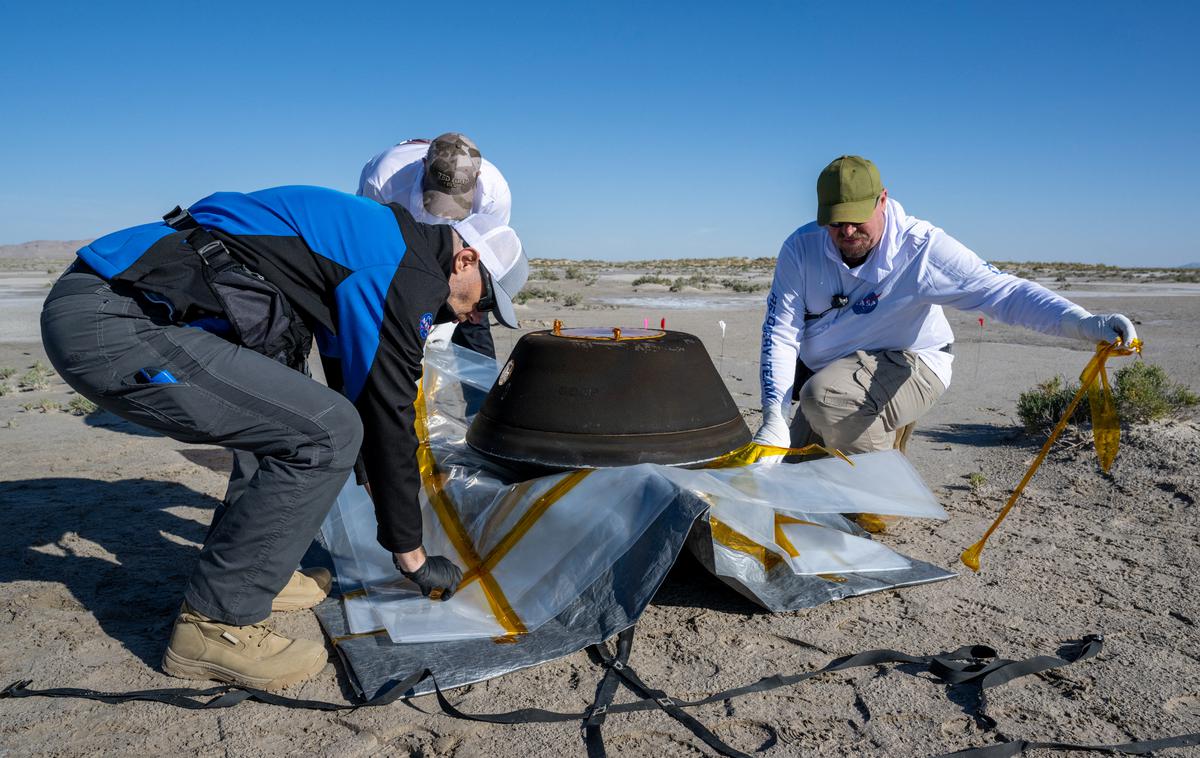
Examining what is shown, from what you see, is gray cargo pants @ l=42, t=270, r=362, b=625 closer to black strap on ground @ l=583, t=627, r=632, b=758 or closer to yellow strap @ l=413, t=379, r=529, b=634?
yellow strap @ l=413, t=379, r=529, b=634

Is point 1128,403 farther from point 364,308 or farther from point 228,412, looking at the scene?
point 228,412

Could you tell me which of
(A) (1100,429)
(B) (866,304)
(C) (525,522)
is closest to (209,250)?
(C) (525,522)

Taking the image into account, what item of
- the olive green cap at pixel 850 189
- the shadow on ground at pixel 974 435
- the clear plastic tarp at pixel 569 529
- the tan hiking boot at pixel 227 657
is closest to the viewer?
the tan hiking boot at pixel 227 657

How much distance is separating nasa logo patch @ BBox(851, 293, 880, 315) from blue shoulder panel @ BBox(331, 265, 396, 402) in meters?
2.59

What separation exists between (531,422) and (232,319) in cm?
133

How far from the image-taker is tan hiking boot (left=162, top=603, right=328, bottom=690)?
279cm

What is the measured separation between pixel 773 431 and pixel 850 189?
1141 millimetres

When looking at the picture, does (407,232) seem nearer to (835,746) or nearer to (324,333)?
(324,333)

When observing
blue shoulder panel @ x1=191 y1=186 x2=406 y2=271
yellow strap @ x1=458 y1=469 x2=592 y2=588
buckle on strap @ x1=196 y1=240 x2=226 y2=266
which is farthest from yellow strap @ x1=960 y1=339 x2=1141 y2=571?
buckle on strap @ x1=196 y1=240 x2=226 y2=266

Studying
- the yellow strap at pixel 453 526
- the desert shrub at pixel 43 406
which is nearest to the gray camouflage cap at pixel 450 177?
the yellow strap at pixel 453 526

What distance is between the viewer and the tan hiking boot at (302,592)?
335 cm

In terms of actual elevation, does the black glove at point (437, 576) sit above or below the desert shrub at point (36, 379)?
above

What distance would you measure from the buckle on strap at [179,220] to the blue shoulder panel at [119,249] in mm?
23

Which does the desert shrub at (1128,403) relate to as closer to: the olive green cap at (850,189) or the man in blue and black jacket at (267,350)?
the olive green cap at (850,189)
